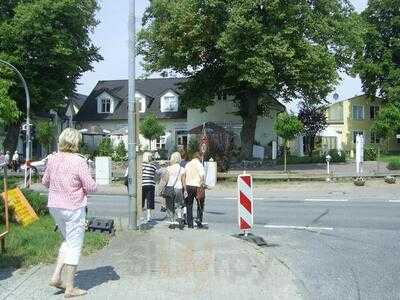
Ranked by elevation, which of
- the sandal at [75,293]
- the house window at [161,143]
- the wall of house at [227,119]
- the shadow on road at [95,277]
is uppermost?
the wall of house at [227,119]

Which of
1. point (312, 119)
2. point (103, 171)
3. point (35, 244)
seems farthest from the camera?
point (312, 119)

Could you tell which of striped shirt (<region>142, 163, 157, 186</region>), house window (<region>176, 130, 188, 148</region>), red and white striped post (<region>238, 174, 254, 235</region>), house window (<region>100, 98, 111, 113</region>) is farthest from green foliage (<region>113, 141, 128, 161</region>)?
red and white striped post (<region>238, 174, 254, 235</region>)

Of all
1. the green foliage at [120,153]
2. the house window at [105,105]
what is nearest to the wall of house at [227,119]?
the green foliage at [120,153]

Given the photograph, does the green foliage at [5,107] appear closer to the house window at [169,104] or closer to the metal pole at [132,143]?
the metal pole at [132,143]

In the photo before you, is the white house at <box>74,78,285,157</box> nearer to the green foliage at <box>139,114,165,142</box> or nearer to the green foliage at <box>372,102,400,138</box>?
the green foliage at <box>139,114,165,142</box>

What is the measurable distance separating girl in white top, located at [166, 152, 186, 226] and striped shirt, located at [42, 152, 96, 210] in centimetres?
662

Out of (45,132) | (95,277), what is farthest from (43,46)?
(95,277)

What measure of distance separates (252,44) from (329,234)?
82.7ft

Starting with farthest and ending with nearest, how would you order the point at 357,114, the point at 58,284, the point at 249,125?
1. the point at 357,114
2. the point at 249,125
3. the point at 58,284

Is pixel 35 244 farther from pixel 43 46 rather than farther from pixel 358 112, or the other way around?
pixel 358 112

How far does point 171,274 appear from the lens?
8125mm

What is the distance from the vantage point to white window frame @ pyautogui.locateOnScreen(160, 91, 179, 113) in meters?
59.6

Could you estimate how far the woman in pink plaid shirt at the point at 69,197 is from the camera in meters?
6.93

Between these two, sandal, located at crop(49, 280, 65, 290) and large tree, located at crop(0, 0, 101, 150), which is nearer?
sandal, located at crop(49, 280, 65, 290)
